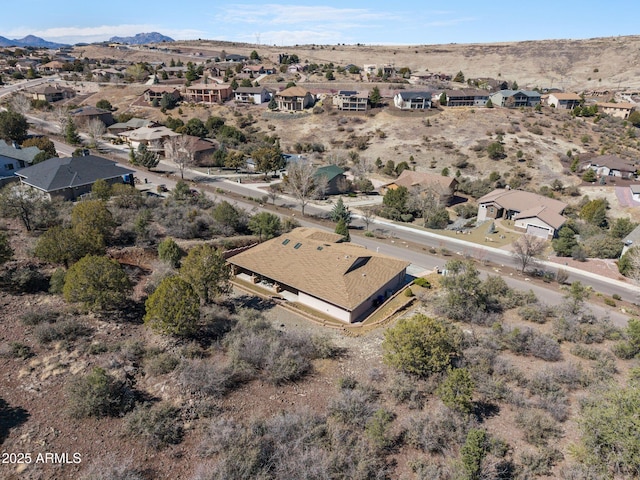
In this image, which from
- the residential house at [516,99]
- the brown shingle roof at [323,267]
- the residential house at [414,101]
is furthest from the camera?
the residential house at [516,99]

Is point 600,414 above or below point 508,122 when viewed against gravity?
below

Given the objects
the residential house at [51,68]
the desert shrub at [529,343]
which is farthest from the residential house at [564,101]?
the residential house at [51,68]

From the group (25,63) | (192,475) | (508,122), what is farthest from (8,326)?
(25,63)

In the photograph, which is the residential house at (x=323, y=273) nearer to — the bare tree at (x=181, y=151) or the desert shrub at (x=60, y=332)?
the desert shrub at (x=60, y=332)

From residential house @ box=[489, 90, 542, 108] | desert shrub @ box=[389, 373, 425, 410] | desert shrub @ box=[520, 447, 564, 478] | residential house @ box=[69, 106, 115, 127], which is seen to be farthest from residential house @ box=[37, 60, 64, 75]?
desert shrub @ box=[520, 447, 564, 478]

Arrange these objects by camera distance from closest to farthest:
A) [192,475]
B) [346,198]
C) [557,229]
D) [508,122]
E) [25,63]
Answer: [192,475] → [557,229] → [346,198] → [508,122] → [25,63]

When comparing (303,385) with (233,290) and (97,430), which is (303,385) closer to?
(97,430)

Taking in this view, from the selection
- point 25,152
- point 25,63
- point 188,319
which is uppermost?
point 25,63
